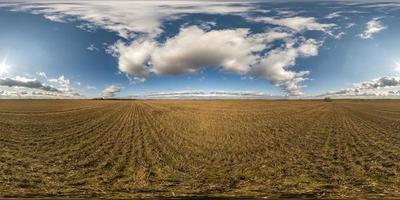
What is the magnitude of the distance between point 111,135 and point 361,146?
1566cm

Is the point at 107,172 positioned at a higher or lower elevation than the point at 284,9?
lower

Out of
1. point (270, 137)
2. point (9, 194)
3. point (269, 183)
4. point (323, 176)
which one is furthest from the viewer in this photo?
point (270, 137)

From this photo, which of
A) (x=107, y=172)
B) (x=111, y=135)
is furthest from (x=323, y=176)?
(x=111, y=135)

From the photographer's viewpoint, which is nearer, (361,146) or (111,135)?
(361,146)

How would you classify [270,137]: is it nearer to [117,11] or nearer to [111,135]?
[111,135]

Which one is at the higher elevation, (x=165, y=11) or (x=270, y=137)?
(x=165, y=11)

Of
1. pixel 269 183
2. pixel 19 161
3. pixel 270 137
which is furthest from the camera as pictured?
pixel 270 137

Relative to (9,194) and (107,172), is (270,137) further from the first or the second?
(9,194)

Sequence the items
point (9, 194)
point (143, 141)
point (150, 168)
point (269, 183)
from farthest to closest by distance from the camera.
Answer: point (143, 141), point (150, 168), point (269, 183), point (9, 194)

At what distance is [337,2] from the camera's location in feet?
61.4

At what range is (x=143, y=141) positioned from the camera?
24.0 m

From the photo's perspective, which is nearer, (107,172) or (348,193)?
(348,193)

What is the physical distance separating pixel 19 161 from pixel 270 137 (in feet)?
50.0

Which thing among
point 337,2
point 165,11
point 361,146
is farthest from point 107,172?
point 361,146
